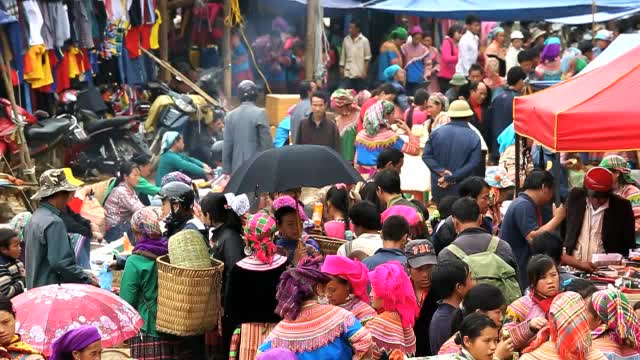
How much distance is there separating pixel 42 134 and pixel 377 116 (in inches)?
188

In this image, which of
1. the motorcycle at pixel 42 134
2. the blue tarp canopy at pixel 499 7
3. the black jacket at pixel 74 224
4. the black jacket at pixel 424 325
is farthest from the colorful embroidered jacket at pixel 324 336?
the blue tarp canopy at pixel 499 7

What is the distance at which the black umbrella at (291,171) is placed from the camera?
31.4 ft

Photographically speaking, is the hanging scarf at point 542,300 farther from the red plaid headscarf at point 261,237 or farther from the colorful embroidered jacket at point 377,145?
the colorful embroidered jacket at point 377,145

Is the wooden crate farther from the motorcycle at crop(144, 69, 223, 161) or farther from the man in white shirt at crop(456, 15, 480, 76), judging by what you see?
the man in white shirt at crop(456, 15, 480, 76)

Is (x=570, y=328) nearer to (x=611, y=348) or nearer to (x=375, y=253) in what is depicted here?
(x=611, y=348)

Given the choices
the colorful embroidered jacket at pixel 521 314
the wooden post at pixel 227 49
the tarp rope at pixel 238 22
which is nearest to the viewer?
the colorful embroidered jacket at pixel 521 314

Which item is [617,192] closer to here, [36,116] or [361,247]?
[361,247]

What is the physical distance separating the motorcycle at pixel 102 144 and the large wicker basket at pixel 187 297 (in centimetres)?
776

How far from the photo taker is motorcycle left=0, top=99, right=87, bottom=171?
14.5m

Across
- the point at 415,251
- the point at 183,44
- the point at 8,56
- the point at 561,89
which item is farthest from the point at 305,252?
the point at 183,44

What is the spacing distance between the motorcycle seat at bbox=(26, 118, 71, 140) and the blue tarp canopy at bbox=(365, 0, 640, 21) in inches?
350

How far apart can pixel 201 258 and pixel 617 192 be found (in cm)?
330

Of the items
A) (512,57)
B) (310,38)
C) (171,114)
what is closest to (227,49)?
(310,38)

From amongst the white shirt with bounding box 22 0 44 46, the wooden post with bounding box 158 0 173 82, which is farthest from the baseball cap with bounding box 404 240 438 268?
the wooden post with bounding box 158 0 173 82
